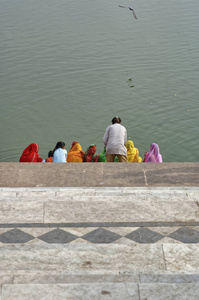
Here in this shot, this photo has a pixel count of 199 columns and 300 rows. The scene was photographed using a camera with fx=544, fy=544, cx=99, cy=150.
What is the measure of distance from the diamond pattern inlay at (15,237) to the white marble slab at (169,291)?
1452 mm

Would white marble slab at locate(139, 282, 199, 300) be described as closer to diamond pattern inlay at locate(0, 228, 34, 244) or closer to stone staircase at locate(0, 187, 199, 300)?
stone staircase at locate(0, 187, 199, 300)

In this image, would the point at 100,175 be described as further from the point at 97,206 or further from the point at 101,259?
the point at 101,259

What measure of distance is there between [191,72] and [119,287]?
16.0 metres

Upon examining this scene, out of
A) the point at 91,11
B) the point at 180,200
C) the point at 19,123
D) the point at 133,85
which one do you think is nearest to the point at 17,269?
the point at 180,200

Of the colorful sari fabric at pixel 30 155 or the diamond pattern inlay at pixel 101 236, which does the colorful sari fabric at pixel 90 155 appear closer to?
the colorful sari fabric at pixel 30 155

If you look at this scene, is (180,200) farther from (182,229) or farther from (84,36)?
(84,36)

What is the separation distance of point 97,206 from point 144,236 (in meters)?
0.78

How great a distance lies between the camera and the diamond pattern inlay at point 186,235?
5031mm

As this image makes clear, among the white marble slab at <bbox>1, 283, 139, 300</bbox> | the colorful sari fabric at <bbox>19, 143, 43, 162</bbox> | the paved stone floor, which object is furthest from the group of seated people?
the white marble slab at <bbox>1, 283, 139, 300</bbox>

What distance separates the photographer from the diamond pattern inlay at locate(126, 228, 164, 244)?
5.03 meters

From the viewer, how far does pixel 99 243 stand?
16.3ft

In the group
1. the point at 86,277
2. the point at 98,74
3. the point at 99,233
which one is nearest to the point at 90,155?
the point at 99,233

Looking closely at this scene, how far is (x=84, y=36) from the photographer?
2381cm

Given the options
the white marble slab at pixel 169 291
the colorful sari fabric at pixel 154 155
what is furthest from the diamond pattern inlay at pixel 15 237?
the colorful sari fabric at pixel 154 155
